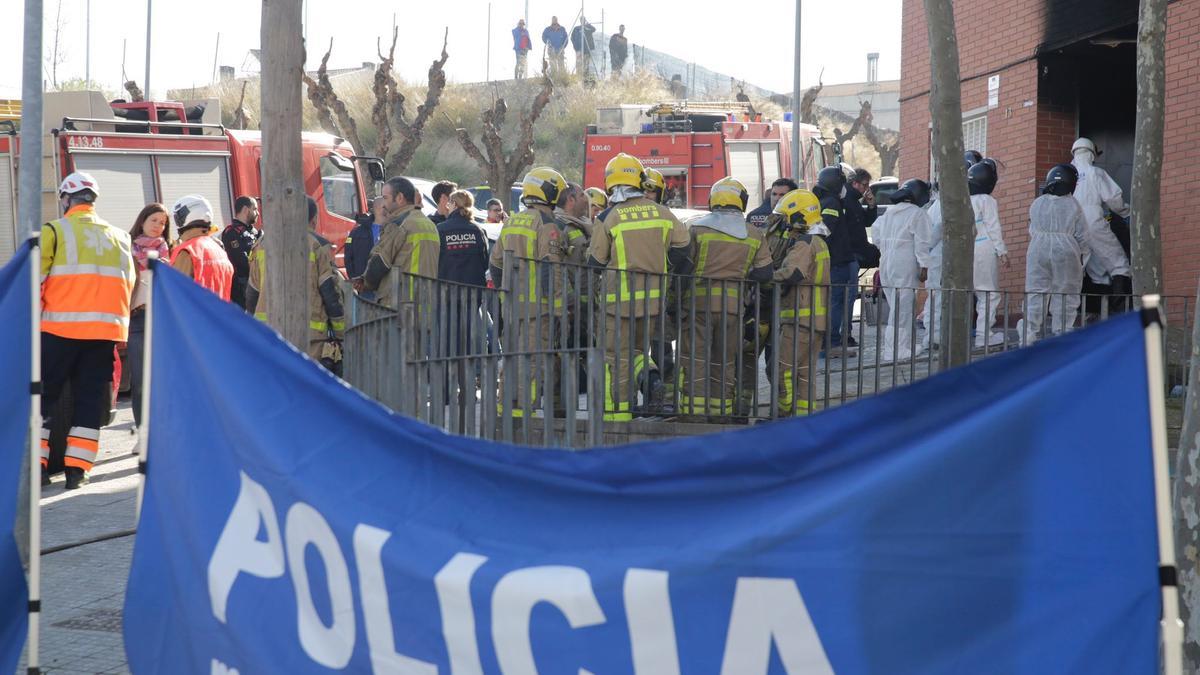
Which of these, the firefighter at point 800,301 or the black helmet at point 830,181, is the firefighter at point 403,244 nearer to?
the firefighter at point 800,301

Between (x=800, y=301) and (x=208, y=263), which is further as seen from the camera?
(x=208, y=263)

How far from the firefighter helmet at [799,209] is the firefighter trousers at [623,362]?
5.19 feet

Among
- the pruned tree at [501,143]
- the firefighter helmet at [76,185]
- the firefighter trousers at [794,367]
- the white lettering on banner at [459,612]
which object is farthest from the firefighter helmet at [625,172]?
the pruned tree at [501,143]

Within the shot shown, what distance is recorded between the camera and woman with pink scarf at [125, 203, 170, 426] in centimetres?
1067

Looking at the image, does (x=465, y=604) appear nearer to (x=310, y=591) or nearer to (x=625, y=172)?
(x=310, y=591)

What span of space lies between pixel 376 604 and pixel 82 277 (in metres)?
6.51

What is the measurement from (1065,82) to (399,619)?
13363mm

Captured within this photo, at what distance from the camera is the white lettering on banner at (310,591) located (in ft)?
11.8

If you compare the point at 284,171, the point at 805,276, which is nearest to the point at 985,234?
the point at 805,276

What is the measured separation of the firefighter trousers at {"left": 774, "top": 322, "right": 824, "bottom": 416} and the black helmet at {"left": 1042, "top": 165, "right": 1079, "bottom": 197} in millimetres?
3991

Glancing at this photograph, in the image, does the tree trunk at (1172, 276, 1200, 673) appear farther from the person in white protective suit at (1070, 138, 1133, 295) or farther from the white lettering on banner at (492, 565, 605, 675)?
the person in white protective suit at (1070, 138, 1133, 295)

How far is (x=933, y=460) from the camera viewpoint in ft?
9.64

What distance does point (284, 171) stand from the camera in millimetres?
7312

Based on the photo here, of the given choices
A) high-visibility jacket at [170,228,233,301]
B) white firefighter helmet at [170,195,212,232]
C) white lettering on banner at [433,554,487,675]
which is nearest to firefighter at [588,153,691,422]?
high-visibility jacket at [170,228,233,301]
